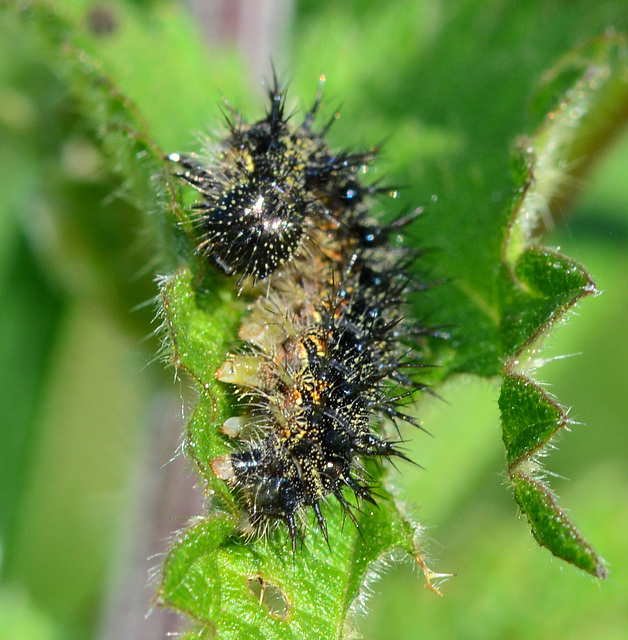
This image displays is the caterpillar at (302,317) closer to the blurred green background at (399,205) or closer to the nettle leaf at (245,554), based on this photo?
the nettle leaf at (245,554)

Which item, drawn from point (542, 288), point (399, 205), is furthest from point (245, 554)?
point (399, 205)

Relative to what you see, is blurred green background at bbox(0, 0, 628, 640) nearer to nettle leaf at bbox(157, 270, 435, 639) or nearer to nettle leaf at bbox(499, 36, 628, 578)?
nettle leaf at bbox(499, 36, 628, 578)

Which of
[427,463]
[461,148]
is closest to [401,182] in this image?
[461,148]

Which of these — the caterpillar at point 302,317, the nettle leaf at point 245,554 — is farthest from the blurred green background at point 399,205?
the nettle leaf at point 245,554

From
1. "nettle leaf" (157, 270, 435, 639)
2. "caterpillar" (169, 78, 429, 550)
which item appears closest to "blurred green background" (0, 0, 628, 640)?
"caterpillar" (169, 78, 429, 550)

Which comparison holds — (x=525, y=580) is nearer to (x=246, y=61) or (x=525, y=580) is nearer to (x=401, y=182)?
(x=401, y=182)
